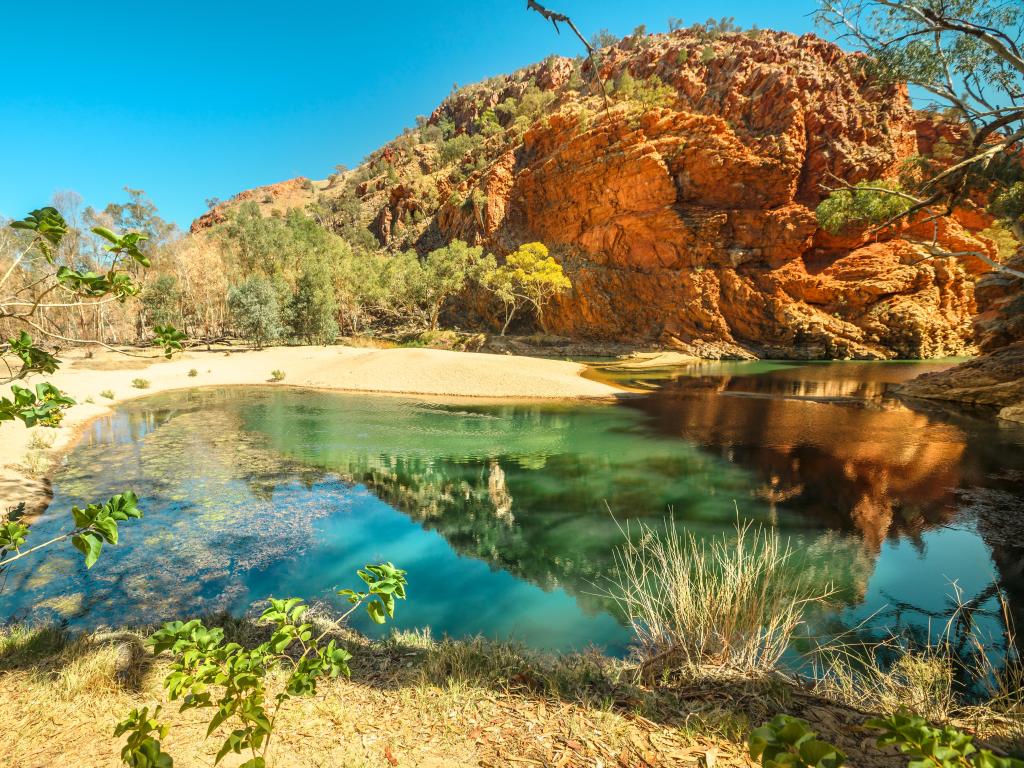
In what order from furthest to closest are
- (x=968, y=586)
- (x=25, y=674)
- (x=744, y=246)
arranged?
(x=744, y=246), (x=968, y=586), (x=25, y=674)

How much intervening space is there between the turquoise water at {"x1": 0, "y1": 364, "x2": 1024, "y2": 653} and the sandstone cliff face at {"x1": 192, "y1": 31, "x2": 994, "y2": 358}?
26.3 meters

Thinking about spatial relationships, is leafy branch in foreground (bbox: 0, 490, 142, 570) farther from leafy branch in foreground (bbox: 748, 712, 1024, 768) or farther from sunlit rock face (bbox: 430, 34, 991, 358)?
sunlit rock face (bbox: 430, 34, 991, 358)

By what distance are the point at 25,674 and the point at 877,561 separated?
820 centimetres

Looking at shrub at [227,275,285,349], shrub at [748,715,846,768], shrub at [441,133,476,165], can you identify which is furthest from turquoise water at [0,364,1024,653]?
shrub at [441,133,476,165]

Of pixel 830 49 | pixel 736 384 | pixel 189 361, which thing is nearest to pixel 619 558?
pixel 736 384

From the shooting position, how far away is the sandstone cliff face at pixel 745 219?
36.2 meters

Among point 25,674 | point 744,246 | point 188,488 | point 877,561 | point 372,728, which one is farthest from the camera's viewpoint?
point 744,246

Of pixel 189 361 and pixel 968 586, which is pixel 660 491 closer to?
pixel 968 586

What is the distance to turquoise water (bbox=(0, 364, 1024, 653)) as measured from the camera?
5180 millimetres

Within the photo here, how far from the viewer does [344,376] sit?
22.4m

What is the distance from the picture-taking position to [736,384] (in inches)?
902

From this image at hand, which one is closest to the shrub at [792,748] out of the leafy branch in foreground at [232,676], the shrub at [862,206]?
the leafy branch in foreground at [232,676]

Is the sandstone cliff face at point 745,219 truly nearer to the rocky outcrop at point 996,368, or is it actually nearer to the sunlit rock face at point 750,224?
the sunlit rock face at point 750,224

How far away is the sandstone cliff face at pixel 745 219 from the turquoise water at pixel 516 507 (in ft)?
86.2
